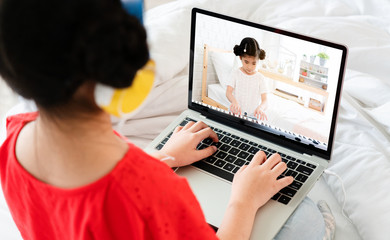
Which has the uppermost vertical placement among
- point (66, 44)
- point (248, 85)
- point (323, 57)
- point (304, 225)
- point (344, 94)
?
point (66, 44)

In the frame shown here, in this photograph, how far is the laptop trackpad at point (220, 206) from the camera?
3.00 feet

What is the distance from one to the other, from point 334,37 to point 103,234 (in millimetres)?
1067

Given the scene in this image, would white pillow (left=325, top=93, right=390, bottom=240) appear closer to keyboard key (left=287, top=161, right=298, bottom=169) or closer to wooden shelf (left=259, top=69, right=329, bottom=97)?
keyboard key (left=287, top=161, right=298, bottom=169)

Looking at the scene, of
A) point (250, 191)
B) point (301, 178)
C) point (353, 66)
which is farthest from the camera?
point (353, 66)

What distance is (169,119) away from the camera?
129cm

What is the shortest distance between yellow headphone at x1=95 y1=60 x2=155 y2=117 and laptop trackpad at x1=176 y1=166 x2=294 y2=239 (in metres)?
0.44

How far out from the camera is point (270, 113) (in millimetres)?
1068

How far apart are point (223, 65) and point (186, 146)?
0.20 m

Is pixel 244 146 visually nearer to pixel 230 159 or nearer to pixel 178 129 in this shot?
pixel 230 159

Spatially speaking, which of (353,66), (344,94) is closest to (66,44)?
(344,94)

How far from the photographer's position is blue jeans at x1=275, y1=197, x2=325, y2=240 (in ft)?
3.13

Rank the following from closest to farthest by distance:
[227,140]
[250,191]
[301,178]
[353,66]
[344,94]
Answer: [250,191], [301,178], [227,140], [344,94], [353,66]

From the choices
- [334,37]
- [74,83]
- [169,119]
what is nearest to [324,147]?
[169,119]

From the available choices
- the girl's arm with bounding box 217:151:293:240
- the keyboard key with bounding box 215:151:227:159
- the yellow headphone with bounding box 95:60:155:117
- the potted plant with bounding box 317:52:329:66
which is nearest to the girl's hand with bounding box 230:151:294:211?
the girl's arm with bounding box 217:151:293:240
